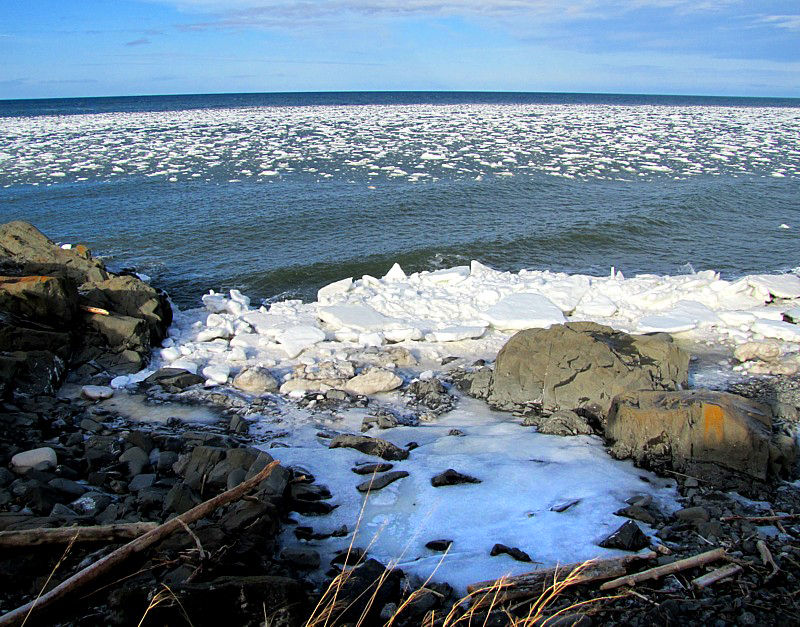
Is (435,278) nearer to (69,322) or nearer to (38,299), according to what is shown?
(69,322)

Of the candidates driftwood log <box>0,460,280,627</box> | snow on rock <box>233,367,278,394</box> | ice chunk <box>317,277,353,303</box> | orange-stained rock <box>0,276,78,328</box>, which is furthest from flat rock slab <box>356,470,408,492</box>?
ice chunk <box>317,277,353,303</box>

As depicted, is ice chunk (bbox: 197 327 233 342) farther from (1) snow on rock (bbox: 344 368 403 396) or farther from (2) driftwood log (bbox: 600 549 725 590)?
(2) driftwood log (bbox: 600 549 725 590)

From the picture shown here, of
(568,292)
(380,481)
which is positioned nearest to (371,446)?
(380,481)

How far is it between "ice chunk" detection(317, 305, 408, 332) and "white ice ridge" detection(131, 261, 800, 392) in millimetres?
16

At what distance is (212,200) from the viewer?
61.3ft

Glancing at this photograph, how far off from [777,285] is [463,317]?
5388mm

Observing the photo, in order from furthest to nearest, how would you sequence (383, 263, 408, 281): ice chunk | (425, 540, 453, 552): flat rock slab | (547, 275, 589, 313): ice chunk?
(383, 263, 408, 281): ice chunk → (547, 275, 589, 313): ice chunk → (425, 540, 453, 552): flat rock slab

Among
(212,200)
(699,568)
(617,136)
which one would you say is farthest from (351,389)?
(617,136)

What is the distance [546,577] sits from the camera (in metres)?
3.68

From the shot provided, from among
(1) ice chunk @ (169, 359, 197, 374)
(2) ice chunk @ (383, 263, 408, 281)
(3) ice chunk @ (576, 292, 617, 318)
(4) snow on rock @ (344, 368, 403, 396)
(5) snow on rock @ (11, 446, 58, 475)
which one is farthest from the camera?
(2) ice chunk @ (383, 263, 408, 281)

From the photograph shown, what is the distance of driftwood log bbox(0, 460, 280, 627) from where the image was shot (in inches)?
111

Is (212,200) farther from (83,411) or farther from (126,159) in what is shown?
(83,411)

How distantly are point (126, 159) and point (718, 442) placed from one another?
27147 mm

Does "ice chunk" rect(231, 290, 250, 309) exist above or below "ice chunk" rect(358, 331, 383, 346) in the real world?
above
